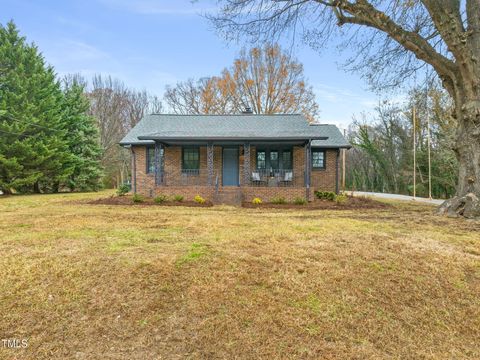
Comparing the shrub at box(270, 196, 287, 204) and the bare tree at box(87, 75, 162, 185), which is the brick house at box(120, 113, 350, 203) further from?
the bare tree at box(87, 75, 162, 185)

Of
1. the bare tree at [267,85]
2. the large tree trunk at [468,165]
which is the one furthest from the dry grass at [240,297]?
the bare tree at [267,85]

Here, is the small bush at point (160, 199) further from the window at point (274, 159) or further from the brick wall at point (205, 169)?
the window at point (274, 159)

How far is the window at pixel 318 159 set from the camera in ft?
54.4

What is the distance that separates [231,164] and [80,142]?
1450 centimetres

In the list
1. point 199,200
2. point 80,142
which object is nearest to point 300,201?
→ point 199,200

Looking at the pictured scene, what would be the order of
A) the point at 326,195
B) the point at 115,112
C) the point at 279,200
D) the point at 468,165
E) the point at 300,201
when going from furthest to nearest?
the point at 115,112 → the point at 326,195 → the point at 279,200 → the point at 300,201 → the point at 468,165

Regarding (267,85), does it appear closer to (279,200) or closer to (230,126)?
(230,126)

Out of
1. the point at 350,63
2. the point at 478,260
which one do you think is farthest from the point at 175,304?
the point at 350,63

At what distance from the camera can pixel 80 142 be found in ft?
75.0

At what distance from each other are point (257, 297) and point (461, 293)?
2.41 metres

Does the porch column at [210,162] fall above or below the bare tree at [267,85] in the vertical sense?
below

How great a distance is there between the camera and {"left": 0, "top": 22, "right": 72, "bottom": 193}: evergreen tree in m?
18.0

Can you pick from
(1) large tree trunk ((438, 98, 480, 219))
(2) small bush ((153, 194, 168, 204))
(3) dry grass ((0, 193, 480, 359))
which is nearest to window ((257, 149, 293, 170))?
(2) small bush ((153, 194, 168, 204))

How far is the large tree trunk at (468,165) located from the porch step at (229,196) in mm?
7401
